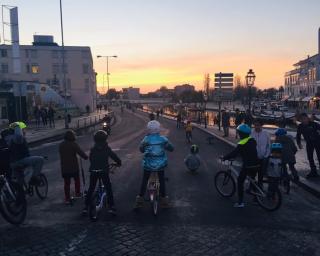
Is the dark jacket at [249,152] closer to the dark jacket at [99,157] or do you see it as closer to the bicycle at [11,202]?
the dark jacket at [99,157]

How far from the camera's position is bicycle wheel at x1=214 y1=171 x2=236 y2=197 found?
9.59 m

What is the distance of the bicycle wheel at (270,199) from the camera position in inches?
326

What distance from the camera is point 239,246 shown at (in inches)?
248

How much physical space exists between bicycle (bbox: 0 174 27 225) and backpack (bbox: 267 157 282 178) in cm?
522

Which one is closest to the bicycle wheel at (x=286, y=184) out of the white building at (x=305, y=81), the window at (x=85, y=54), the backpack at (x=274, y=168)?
the backpack at (x=274, y=168)

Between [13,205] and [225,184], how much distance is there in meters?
4.90

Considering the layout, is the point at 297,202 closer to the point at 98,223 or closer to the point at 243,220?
the point at 243,220

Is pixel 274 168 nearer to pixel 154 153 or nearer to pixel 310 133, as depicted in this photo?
pixel 154 153

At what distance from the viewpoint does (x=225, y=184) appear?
973 cm

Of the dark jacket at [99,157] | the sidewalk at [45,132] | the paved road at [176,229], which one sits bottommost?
the sidewalk at [45,132]

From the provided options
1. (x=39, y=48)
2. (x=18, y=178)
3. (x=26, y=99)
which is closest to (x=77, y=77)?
(x=39, y=48)

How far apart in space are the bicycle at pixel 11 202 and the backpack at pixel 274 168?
5217 millimetres

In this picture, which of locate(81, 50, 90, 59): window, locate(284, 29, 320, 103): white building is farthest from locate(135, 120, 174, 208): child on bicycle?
locate(284, 29, 320, 103): white building

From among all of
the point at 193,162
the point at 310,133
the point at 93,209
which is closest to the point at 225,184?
the point at 310,133
